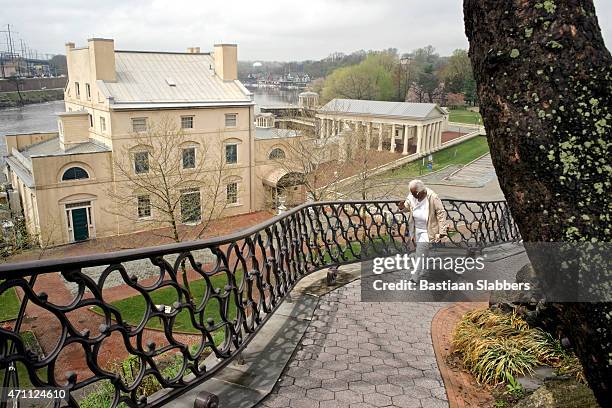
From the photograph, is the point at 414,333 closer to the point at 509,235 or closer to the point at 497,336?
the point at 497,336

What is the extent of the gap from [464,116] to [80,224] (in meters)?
65.0

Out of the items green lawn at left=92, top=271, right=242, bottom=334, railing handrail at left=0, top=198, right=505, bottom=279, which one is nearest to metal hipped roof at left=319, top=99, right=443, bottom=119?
green lawn at left=92, top=271, right=242, bottom=334

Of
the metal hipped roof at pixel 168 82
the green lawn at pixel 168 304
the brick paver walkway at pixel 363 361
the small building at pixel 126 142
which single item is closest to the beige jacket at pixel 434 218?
the brick paver walkway at pixel 363 361

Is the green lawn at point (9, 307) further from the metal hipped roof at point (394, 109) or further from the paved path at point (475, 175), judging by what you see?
the metal hipped roof at point (394, 109)

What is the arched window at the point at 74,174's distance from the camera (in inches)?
943

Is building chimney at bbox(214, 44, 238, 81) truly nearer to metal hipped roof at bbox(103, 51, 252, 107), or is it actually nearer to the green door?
metal hipped roof at bbox(103, 51, 252, 107)

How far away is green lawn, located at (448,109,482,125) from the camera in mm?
72137

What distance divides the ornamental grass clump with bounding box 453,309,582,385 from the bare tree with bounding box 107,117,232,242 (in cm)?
1820

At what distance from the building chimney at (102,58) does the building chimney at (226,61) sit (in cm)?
640

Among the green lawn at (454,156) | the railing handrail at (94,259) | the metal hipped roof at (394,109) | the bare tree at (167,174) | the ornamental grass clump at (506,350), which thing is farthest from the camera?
the metal hipped roof at (394,109)

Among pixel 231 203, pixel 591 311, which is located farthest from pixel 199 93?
pixel 591 311

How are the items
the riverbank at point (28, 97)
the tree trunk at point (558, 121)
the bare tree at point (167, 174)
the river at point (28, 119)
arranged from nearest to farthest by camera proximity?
the tree trunk at point (558, 121), the bare tree at point (167, 174), the river at point (28, 119), the riverbank at point (28, 97)

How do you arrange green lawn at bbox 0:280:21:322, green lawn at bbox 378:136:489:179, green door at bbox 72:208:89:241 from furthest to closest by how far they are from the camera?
green lawn at bbox 378:136:489:179 < green door at bbox 72:208:89:241 < green lawn at bbox 0:280:21:322

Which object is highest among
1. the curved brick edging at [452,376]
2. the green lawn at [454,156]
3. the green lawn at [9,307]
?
the curved brick edging at [452,376]
